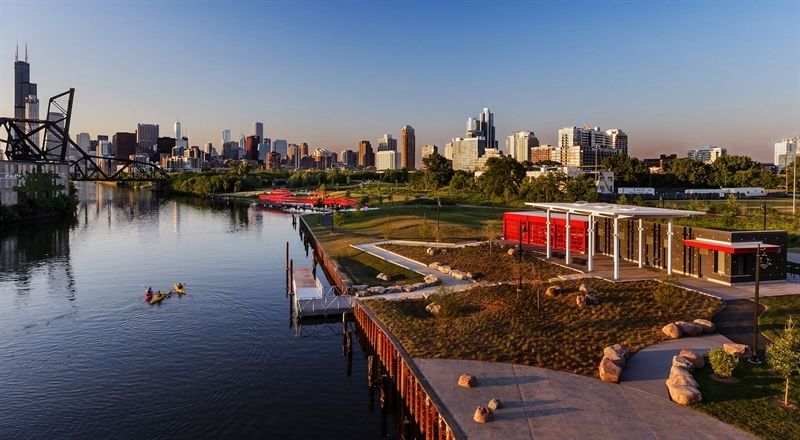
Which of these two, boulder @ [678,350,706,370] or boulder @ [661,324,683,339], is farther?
boulder @ [661,324,683,339]

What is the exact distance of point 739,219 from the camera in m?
58.0

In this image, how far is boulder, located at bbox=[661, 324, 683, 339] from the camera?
26.7 metres

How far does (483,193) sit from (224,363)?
98.8m

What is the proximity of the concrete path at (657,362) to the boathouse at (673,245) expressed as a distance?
9.93 m

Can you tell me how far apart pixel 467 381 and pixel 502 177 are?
320ft

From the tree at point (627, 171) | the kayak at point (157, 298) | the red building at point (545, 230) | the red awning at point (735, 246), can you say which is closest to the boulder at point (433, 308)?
the red awning at point (735, 246)

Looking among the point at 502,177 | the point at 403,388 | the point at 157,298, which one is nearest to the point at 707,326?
the point at 403,388

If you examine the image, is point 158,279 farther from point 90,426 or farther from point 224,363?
point 90,426

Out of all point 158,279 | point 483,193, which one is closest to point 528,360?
point 158,279

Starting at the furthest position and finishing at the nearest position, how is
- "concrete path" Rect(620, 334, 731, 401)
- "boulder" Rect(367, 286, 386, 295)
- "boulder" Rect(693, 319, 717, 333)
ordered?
1. "boulder" Rect(367, 286, 386, 295)
2. "boulder" Rect(693, 319, 717, 333)
3. "concrete path" Rect(620, 334, 731, 401)

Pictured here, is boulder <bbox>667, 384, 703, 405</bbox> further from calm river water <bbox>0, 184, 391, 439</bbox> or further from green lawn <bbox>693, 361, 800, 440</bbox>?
calm river water <bbox>0, 184, 391, 439</bbox>

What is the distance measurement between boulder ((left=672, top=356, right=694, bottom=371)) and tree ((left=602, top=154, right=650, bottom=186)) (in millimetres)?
131733

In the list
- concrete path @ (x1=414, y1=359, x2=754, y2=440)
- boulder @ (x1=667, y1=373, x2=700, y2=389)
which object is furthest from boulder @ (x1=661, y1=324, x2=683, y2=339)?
concrete path @ (x1=414, y1=359, x2=754, y2=440)

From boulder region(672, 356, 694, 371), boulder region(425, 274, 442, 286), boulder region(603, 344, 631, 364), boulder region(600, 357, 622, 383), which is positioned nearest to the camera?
boulder region(600, 357, 622, 383)
